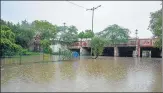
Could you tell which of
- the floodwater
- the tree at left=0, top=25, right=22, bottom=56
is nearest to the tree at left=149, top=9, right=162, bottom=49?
the floodwater

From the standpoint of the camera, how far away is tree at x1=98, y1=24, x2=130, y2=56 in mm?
48562

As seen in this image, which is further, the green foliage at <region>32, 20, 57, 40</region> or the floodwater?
the green foliage at <region>32, 20, 57, 40</region>

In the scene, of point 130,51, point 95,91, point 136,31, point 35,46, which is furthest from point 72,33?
point 95,91

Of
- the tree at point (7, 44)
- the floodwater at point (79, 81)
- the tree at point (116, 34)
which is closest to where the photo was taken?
the floodwater at point (79, 81)

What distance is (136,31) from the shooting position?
201 ft

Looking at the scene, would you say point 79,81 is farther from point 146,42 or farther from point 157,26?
point 146,42

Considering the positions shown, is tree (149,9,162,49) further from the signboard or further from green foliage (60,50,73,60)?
the signboard

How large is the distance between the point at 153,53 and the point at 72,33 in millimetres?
21325

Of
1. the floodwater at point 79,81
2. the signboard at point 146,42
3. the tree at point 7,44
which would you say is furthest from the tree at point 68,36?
the floodwater at point 79,81

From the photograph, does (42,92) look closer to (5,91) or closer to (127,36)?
(5,91)

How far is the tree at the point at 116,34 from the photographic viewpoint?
4856cm

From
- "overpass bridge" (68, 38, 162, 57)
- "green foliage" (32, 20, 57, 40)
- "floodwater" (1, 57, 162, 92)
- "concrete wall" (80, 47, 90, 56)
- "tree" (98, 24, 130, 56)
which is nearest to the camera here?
"floodwater" (1, 57, 162, 92)

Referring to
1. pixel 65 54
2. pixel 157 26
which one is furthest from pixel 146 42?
pixel 65 54

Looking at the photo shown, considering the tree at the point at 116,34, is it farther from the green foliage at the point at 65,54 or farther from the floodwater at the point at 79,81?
the floodwater at the point at 79,81
